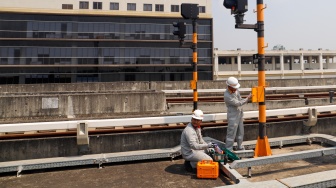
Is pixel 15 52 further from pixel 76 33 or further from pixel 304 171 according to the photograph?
pixel 304 171

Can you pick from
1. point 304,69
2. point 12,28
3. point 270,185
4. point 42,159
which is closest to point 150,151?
point 42,159

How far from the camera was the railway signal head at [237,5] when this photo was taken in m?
6.28

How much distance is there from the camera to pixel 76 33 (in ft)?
120

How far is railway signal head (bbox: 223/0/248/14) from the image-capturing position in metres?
6.28

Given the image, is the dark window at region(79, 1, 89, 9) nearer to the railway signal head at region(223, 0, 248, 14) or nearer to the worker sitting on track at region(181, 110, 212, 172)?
the railway signal head at region(223, 0, 248, 14)

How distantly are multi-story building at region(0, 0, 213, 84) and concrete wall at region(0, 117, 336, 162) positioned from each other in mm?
30745

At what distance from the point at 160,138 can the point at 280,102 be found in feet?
39.3

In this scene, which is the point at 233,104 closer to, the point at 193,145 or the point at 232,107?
the point at 232,107

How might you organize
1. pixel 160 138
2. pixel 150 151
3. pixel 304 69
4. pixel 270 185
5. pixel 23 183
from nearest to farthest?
pixel 270 185, pixel 23 183, pixel 150 151, pixel 160 138, pixel 304 69

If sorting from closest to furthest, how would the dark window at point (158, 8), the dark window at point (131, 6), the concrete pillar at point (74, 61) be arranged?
1. the concrete pillar at point (74, 61)
2. the dark window at point (131, 6)
3. the dark window at point (158, 8)

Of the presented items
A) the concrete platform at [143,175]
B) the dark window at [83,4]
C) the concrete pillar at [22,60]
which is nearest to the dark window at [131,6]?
the dark window at [83,4]

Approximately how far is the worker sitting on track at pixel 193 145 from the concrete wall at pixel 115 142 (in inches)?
68.1

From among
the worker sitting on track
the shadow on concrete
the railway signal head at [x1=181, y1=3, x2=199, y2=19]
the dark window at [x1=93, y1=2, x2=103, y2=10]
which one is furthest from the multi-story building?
the worker sitting on track

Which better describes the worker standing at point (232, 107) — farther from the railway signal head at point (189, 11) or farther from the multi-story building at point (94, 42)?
the multi-story building at point (94, 42)
